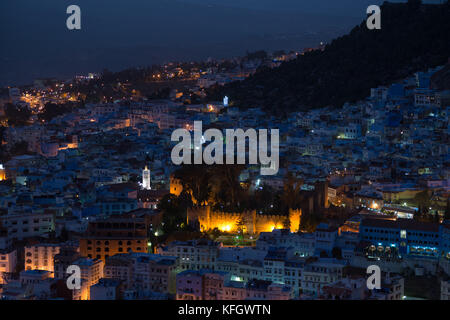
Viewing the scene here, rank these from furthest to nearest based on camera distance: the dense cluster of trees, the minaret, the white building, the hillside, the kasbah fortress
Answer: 1. the hillside
2. the minaret
3. the dense cluster of trees
4. the kasbah fortress
5. the white building

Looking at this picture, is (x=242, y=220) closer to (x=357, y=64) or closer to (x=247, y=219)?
(x=247, y=219)

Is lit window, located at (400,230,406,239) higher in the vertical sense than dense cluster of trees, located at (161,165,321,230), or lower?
lower

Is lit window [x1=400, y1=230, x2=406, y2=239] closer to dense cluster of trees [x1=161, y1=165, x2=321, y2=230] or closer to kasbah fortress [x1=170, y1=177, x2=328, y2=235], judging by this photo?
dense cluster of trees [x1=161, y1=165, x2=321, y2=230]

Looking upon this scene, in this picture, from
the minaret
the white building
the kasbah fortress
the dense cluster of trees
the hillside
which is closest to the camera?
the white building

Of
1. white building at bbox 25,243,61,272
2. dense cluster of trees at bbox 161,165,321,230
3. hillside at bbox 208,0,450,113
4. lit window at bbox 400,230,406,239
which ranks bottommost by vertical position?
white building at bbox 25,243,61,272

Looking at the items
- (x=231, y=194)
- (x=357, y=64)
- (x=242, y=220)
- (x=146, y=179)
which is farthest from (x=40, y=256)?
(x=357, y=64)

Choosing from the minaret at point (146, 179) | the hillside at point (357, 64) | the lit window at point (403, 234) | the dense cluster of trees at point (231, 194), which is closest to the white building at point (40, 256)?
the dense cluster of trees at point (231, 194)

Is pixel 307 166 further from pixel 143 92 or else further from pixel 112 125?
Answer: pixel 143 92

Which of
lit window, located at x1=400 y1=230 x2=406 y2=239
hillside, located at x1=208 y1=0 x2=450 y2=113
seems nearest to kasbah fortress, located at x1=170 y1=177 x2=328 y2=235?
lit window, located at x1=400 y1=230 x2=406 y2=239
